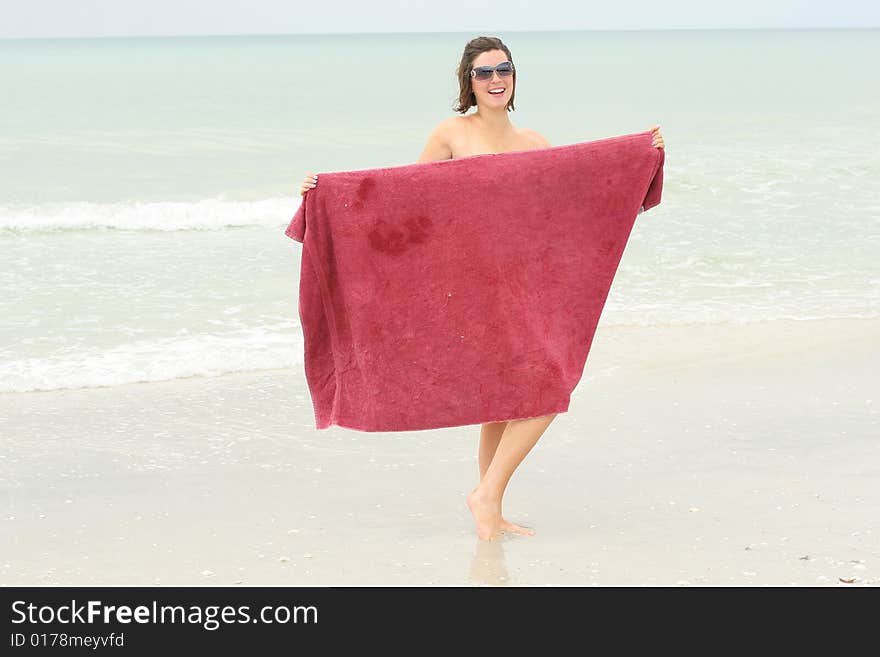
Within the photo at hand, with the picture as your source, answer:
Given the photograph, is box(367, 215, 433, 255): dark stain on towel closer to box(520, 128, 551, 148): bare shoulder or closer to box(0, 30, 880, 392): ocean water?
box(520, 128, 551, 148): bare shoulder

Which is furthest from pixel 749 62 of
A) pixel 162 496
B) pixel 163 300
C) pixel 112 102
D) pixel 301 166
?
pixel 162 496

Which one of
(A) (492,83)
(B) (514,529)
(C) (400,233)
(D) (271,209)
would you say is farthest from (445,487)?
(D) (271,209)

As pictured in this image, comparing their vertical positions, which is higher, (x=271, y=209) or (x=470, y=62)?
(x=271, y=209)

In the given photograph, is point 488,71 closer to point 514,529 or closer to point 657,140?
point 657,140

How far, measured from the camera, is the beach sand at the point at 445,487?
3660mm

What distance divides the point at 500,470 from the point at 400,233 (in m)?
0.89

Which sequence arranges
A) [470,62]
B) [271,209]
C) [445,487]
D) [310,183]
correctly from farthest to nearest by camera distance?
[271,209] < [445,487] < [470,62] < [310,183]

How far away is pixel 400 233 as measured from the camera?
358 cm

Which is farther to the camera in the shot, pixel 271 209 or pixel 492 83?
pixel 271 209

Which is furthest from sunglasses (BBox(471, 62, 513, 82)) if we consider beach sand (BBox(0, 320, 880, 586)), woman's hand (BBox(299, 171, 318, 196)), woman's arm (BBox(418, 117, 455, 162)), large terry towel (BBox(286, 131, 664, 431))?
beach sand (BBox(0, 320, 880, 586))

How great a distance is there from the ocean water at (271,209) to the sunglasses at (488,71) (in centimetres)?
293

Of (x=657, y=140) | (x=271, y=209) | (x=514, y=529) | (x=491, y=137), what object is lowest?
(x=514, y=529)

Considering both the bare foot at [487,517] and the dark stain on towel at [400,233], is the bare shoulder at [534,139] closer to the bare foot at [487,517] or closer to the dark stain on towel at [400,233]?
the dark stain on towel at [400,233]

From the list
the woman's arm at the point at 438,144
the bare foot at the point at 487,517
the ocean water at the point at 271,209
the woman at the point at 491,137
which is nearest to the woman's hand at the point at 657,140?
the woman at the point at 491,137
